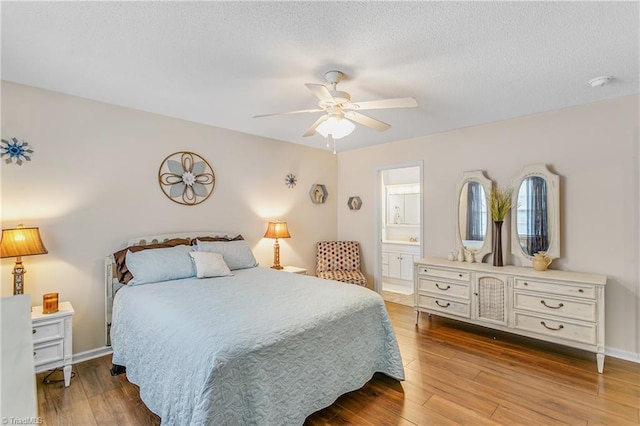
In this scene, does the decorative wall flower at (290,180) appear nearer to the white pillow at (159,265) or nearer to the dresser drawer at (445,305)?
the white pillow at (159,265)

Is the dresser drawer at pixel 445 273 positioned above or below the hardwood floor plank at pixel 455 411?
above

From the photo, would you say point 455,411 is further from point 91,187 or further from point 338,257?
point 91,187

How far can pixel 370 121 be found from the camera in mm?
2602

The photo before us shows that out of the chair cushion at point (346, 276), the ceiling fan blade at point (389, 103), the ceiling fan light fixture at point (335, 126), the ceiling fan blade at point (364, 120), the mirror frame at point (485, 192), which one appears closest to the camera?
the ceiling fan blade at point (389, 103)

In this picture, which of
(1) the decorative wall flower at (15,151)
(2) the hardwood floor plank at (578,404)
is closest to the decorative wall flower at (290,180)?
(1) the decorative wall flower at (15,151)

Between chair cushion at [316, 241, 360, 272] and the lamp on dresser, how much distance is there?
3.41 meters

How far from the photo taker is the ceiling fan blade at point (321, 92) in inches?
77.9

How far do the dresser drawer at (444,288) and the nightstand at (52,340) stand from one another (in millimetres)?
3557

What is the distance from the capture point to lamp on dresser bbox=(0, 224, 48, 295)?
2.33 meters

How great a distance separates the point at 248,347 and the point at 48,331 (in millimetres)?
1867

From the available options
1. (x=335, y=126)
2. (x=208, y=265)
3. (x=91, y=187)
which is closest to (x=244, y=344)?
(x=208, y=265)

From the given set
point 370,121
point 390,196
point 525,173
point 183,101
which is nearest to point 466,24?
point 370,121

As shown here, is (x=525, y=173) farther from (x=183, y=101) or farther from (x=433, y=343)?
(x=183, y=101)

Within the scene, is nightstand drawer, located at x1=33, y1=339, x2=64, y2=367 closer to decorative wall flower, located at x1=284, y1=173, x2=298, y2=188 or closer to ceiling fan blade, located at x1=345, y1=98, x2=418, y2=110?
ceiling fan blade, located at x1=345, y1=98, x2=418, y2=110
